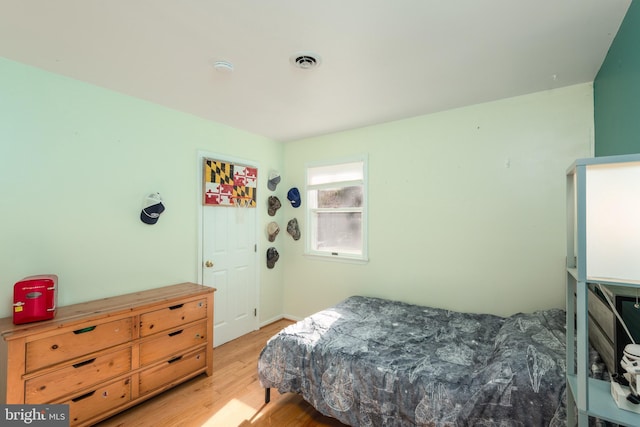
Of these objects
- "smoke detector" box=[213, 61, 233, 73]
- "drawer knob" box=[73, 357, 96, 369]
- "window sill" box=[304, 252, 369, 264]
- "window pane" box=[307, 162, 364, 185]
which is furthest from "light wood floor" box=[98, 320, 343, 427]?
"smoke detector" box=[213, 61, 233, 73]

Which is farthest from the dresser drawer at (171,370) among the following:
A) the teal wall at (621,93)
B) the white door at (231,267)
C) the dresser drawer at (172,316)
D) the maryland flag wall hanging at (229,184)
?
the teal wall at (621,93)

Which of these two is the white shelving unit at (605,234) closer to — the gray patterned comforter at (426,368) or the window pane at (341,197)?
the gray patterned comforter at (426,368)

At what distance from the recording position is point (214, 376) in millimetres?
2586

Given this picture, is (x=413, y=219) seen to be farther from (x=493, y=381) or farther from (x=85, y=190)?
(x=85, y=190)

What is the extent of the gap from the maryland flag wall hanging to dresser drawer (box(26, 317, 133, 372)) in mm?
1453

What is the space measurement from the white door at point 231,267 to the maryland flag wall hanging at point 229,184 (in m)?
0.09

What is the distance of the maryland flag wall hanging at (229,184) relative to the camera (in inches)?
123

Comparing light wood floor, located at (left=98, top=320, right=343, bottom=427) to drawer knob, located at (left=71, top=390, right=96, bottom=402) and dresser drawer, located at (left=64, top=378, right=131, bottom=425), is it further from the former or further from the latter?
drawer knob, located at (left=71, top=390, right=96, bottom=402)

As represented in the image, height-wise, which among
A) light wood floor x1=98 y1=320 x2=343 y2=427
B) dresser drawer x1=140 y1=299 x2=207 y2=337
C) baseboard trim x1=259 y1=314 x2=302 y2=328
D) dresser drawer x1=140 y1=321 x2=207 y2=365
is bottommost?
light wood floor x1=98 y1=320 x2=343 y2=427

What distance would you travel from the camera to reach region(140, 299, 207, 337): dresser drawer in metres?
2.18

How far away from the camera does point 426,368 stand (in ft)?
5.77

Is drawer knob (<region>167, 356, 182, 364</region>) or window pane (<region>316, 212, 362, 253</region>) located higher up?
window pane (<region>316, 212, 362, 253</region>)

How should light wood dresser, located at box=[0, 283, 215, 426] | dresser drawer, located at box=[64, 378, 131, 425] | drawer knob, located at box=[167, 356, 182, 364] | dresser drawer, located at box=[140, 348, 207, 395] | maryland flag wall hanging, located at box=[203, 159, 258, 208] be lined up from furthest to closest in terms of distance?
maryland flag wall hanging, located at box=[203, 159, 258, 208] → drawer knob, located at box=[167, 356, 182, 364] → dresser drawer, located at box=[140, 348, 207, 395] → dresser drawer, located at box=[64, 378, 131, 425] → light wood dresser, located at box=[0, 283, 215, 426]

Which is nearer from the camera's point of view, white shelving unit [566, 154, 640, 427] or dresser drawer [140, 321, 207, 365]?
white shelving unit [566, 154, 640, 427]
